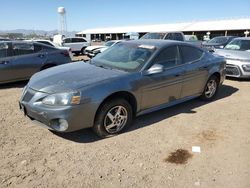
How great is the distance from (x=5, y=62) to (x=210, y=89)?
579cm

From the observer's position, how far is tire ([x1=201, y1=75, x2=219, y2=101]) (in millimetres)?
6531

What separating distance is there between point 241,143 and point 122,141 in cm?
198

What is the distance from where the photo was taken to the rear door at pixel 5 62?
308 inches

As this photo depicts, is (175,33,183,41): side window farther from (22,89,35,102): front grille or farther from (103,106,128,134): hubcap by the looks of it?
(22,89,35,102): front grille

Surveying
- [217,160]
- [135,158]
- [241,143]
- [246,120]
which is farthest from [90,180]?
[246,120]

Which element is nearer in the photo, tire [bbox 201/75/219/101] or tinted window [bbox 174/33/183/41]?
tire [bbox 201/75/219/101]

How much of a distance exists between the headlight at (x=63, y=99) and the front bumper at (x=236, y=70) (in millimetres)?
7028

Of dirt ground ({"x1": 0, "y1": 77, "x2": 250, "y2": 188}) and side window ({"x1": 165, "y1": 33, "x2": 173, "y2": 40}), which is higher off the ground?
side window ({"x1": 165, "y1": 33, "x2": 173, "y2": 40})

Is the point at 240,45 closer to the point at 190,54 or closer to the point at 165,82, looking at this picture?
the point at 190,54

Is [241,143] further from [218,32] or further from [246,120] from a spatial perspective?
[218,32]

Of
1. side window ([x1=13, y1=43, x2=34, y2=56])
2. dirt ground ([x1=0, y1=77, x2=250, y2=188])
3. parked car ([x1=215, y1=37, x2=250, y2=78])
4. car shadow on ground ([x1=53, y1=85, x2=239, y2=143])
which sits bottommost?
dirt ground ([x1=0, y1=77, x2=250, y2=188])

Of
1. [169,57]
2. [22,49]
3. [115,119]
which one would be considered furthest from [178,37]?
[115,119]

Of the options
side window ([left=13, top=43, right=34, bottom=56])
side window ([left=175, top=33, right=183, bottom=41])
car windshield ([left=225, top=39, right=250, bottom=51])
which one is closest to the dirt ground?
side window ([left=13, top=43, right=34, bottom=56])

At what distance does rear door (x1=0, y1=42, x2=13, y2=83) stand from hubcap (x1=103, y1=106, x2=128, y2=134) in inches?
190
